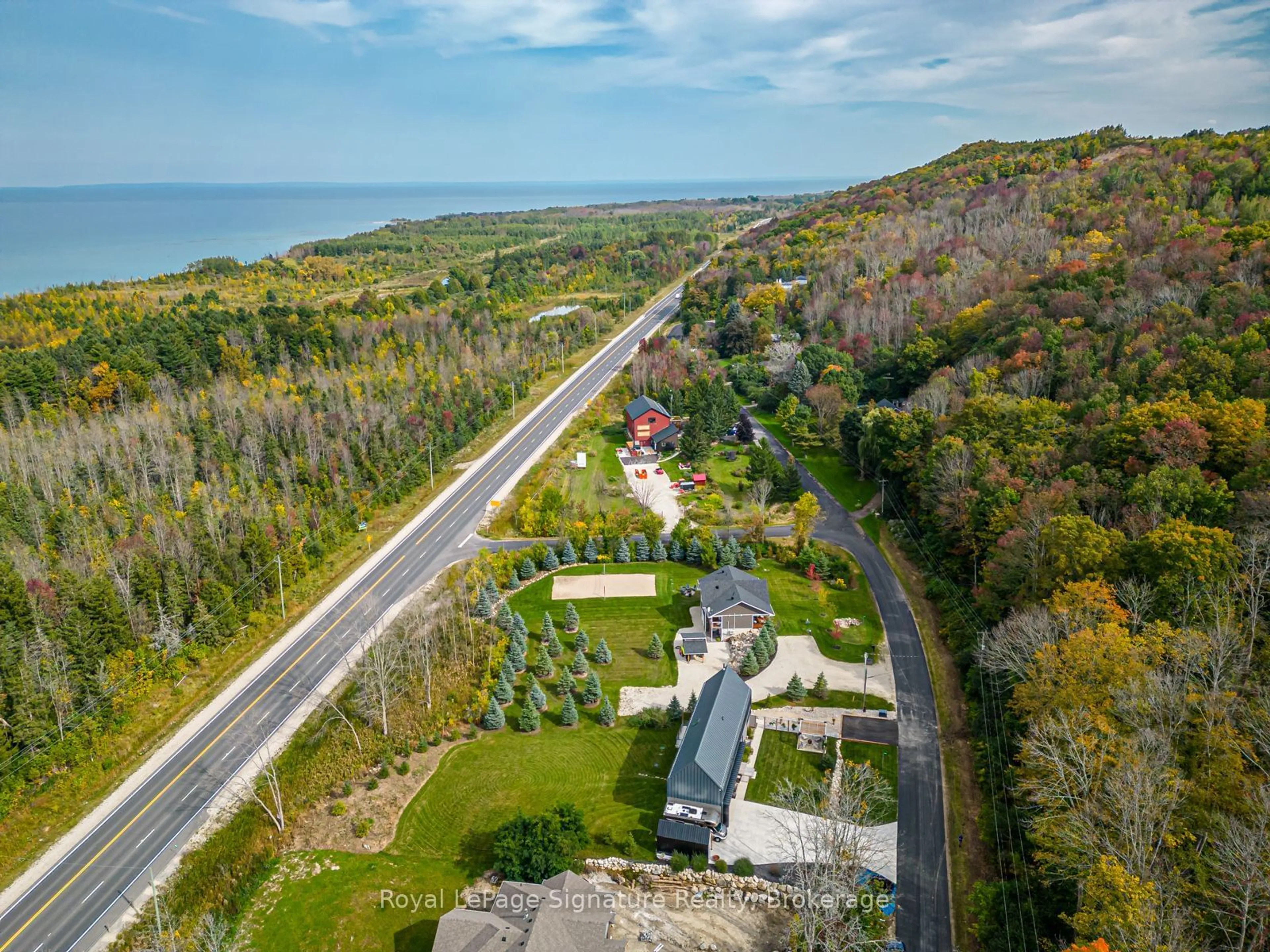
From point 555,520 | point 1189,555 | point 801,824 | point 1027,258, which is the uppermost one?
point 1027,258

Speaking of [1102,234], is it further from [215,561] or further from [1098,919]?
[215,561]

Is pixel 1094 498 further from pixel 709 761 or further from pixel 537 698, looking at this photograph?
pixel 537 698

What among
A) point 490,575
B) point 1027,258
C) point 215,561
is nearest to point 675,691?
point 490,575

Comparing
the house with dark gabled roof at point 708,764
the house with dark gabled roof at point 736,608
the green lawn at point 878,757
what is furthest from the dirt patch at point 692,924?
the house with dark gabled roof at point 736,608

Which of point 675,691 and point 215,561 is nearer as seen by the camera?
point 675,691

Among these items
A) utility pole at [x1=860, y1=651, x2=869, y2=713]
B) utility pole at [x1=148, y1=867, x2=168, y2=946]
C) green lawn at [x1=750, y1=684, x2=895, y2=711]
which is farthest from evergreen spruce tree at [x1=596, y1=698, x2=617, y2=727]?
utility pole at [x1=148, y1=867, x2=168, y2=946]

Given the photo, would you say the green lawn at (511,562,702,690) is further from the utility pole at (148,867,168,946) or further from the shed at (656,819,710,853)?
the utility pole at (148,867,168,946)
